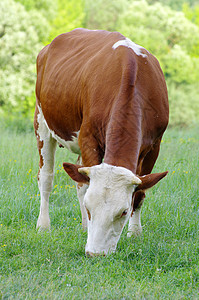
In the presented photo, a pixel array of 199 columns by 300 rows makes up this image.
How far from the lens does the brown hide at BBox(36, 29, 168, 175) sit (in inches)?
146

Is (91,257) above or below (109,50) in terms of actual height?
below

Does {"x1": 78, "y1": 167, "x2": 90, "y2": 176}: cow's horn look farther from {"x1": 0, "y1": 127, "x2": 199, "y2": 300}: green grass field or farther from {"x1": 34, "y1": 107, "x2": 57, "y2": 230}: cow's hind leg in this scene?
{"x1": 34, "y1": 107, "x2": 57, "y2": 230}: cow's hind leg

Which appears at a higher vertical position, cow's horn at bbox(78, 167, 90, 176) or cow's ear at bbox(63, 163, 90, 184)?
cow's horn at bbox(78, 167, 90, 176)

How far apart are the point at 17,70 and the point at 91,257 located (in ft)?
68.3

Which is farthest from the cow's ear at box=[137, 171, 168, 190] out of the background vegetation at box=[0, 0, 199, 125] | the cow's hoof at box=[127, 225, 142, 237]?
the background vegetation at box=[0, 0, 199, 125]

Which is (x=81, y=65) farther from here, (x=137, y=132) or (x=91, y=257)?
(x=91, y=257)

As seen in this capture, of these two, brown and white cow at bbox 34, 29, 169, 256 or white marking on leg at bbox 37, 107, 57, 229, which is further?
white marking on leg at bbox 37, 107, 57, 229

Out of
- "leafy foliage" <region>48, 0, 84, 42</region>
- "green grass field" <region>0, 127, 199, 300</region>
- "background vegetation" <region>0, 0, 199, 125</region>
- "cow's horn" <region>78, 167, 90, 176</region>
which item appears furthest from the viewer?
"leafy foliage" <region>48, 0, 84, 42</region>

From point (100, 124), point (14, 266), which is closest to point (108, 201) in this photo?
point (100, 124)

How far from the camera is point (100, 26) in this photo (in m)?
32.6

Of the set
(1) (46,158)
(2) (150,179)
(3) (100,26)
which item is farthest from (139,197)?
(3) (100,26)

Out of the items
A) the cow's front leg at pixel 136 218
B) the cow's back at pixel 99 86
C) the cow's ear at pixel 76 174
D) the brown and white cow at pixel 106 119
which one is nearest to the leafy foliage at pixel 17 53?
the brown and white cow at pixel 106 119

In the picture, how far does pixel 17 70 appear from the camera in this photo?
23.4 metres

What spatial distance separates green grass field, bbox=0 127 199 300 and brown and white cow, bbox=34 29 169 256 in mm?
233
